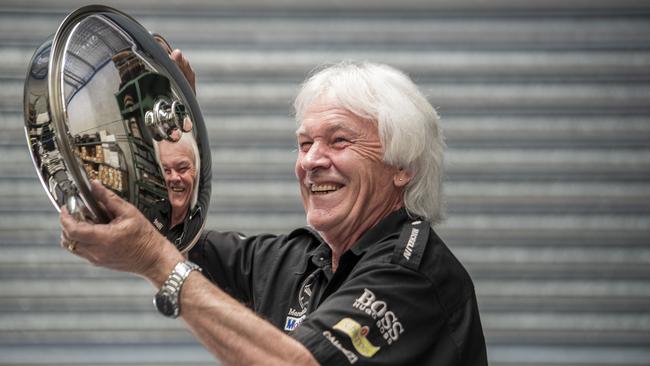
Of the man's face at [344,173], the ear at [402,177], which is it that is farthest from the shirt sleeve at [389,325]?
the ear at [402,177]

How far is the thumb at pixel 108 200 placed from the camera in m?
1.97

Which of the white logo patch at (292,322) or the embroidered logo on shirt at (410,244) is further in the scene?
the white logo patch at (292,322)

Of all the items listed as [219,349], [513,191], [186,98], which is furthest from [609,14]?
[219,349]

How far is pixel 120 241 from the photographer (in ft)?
6.63

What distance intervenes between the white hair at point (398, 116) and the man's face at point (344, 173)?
3 centimetres

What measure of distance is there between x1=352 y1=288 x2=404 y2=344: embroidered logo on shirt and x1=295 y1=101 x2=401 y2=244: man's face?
0.36 m

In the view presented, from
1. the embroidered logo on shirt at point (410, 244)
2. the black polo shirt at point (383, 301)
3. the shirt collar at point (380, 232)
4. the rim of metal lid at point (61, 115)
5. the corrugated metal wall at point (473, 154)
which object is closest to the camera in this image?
the rim of metal lid at point (61, 115)

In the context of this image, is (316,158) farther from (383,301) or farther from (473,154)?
(473,154)

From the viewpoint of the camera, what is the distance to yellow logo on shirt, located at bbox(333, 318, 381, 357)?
7.39 feet

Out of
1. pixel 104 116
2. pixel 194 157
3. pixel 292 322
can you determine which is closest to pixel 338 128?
pixel 194 157

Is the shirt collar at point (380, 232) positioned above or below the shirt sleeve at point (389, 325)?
above

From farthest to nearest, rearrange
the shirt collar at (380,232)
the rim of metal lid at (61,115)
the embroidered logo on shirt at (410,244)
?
the shirt collar at (380,232) → the embroidered logo on shirt at (410,244) → the rim of metal lid at (61,115)

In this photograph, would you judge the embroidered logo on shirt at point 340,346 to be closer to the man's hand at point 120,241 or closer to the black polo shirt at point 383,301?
the black polo shirt at point 383,301

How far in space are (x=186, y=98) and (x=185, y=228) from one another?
1.03 feet
